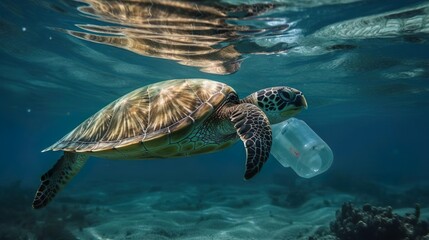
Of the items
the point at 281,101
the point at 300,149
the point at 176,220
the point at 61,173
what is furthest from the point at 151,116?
the point at 176,220

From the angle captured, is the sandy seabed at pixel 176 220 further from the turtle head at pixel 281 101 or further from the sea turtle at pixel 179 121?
the turtle head at pixel 281 101

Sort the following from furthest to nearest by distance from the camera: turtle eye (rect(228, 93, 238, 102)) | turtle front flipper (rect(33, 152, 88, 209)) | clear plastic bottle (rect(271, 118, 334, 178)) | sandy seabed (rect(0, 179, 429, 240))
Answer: sandy seabed (rect(0, 179, 429, 240)) → clear plastic bottle (rect(271, 118, 334, 178)) → turtle front flipper (rect(33, 152, 88, 209)) → turtle eye (rect(228, 93, 238, 102))

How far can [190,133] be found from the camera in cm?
439

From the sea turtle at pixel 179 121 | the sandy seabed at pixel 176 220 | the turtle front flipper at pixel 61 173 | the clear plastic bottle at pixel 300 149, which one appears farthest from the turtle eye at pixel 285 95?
the sandy seabed at pixel 176 220

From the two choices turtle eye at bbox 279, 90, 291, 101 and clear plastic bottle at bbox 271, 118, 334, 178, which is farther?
clear plastic bottle at bbox 271, 118, 334, 178

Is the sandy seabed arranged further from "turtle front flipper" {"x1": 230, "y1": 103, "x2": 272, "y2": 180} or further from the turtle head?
"turtle front flipper" {"x1": 230, "y1": 103, "x2": 272, "y2": 180}

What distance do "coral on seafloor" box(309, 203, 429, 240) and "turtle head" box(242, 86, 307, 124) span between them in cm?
443

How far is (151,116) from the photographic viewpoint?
15.5 ft

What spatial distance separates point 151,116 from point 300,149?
15.6 feet

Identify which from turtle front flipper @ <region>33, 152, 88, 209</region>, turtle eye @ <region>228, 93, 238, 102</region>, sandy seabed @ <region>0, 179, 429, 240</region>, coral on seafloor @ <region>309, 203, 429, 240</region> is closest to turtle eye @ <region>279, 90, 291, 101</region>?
turtle eye @ <region>228, 93, 238, 102</region>

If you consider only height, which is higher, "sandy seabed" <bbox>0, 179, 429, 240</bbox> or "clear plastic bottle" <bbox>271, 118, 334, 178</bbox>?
"clear plastic bottle" <bbox>271, 118, 334, 178</bbox>

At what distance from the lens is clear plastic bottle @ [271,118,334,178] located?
7879mm

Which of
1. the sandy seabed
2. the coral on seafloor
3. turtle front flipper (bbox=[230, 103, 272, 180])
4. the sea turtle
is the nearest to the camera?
turtle front flipper (bbox=[230, 103, 272, 180])

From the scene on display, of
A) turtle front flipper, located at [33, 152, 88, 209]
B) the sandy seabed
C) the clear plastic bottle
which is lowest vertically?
the sandy seabed
